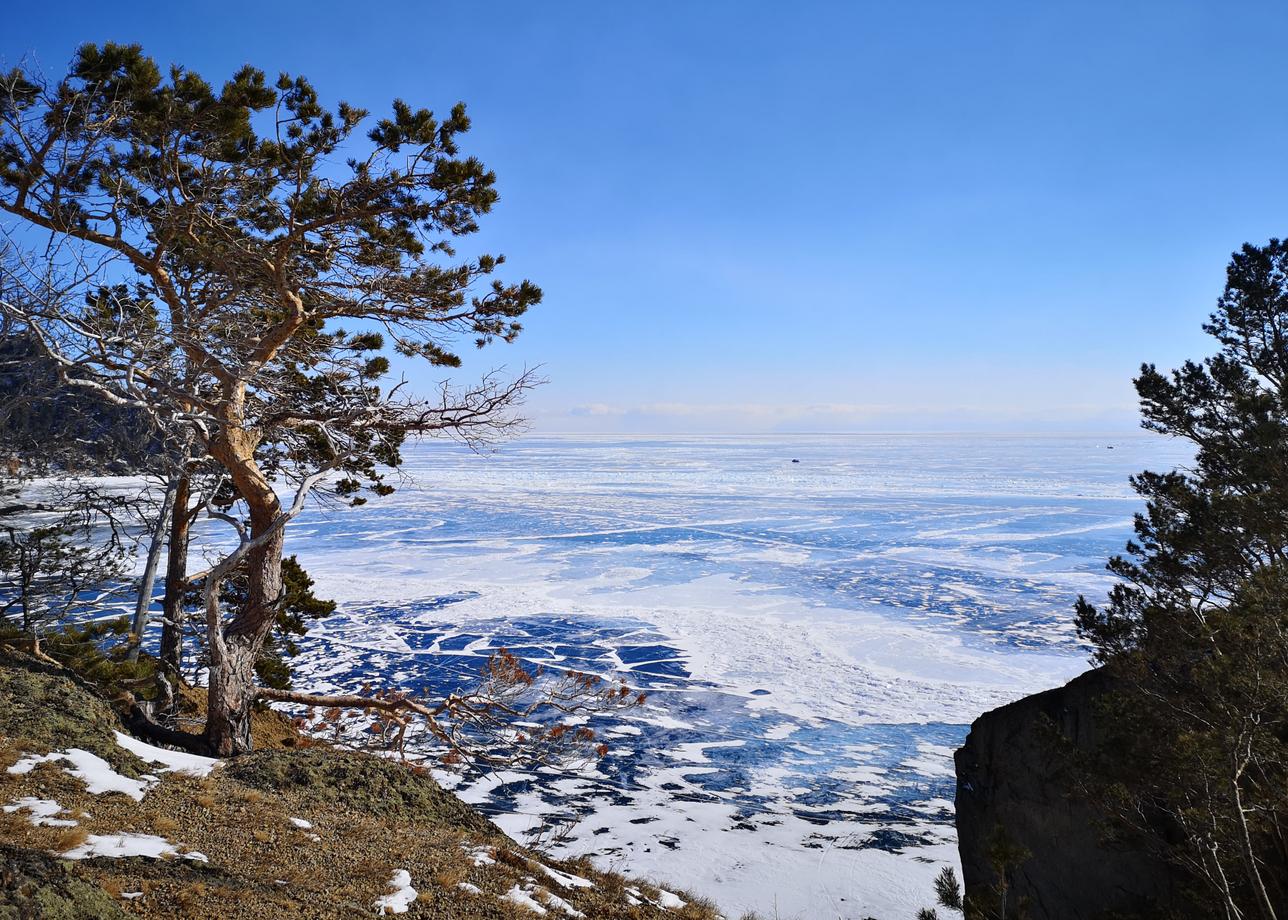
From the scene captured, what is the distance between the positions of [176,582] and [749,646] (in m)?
13.2

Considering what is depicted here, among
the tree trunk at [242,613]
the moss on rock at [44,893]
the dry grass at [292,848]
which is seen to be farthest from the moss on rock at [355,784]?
the moss on rock at [44,893]

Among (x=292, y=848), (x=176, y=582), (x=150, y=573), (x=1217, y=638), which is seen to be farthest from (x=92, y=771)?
(x=1217, y=638)

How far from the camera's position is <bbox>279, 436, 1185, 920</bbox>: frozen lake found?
10469mm

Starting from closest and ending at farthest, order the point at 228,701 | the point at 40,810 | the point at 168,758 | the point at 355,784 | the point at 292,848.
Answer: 1. the point at 40,810
2. the point at 292,848
3. the point at 168,758
4. the point at 355,784
5. the point at 228,701

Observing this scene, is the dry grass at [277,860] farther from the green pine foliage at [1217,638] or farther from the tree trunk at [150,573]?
the tree trunk at [150,573]

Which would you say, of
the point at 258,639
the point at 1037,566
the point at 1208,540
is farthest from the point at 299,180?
the point at 1037,566

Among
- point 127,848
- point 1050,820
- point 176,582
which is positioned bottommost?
point 1050,820

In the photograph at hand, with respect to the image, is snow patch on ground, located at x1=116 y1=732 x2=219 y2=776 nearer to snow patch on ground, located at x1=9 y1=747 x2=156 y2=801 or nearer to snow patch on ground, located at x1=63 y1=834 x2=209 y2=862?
snow patch on ground, located at x1=9 y1=747 x2=156 y2=801

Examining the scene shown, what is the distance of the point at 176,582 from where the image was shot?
1044 centimetres

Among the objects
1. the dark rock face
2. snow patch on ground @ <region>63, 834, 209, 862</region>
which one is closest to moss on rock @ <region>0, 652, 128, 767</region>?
snow patch on ground @ <region>63, 834, 209, 862</region>

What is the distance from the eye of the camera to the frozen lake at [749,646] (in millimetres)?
10469

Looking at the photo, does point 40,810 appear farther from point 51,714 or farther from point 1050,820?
point 1050,820

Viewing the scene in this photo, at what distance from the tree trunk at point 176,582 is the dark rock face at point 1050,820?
1052 centimetres

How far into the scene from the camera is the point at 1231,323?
8.63 meters
